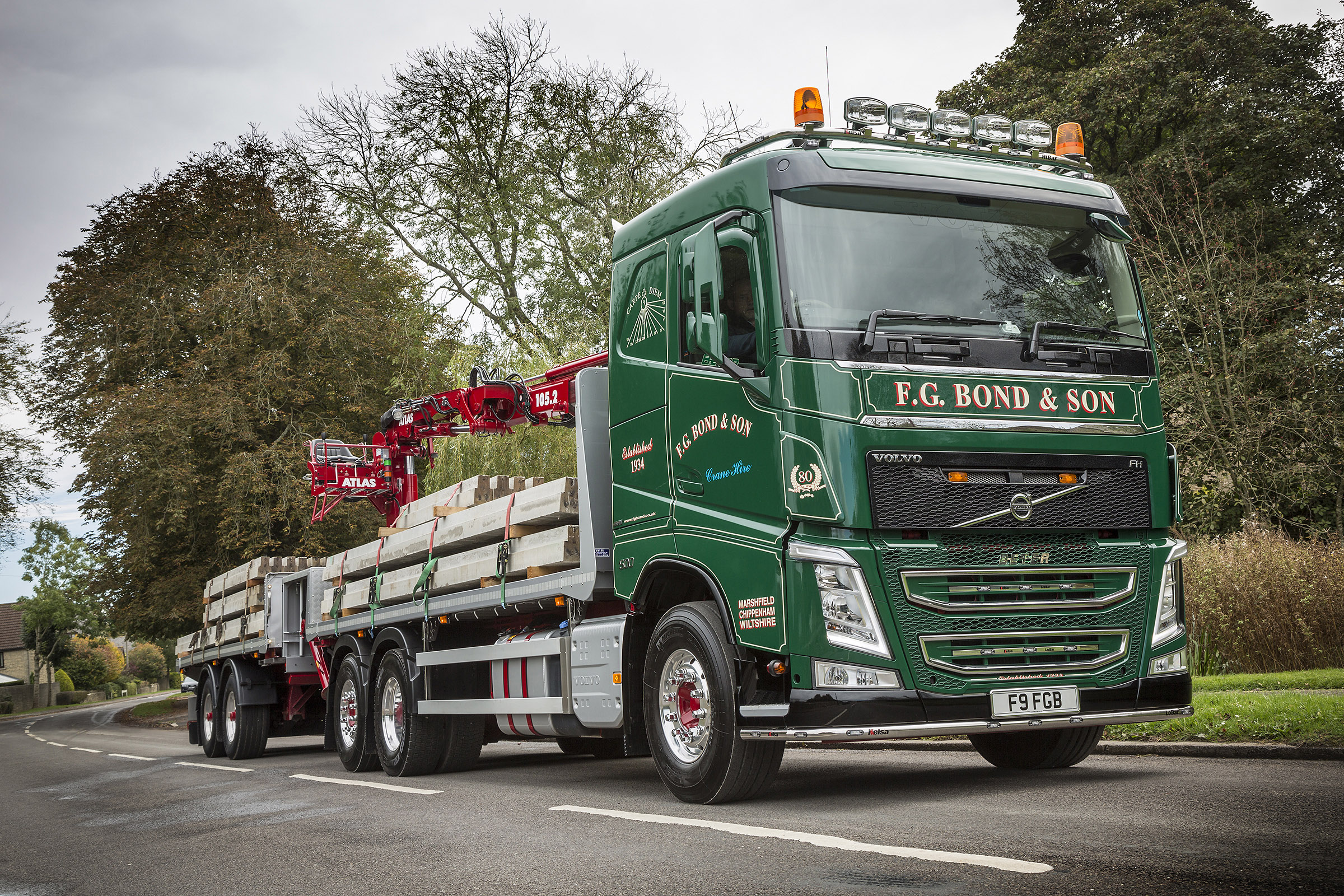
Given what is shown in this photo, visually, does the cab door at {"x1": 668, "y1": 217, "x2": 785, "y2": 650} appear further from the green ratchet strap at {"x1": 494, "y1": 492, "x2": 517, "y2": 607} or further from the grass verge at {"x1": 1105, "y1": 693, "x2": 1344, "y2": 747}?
the grass verge at {"x1": 1105, "y1": 693, "x2": 1344, "y2": 747}

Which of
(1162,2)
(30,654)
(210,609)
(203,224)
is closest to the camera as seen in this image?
(210,609)

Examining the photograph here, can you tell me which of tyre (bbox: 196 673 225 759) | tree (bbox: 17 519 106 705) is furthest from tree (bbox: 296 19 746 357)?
tree (bbox: 17 519 106 705)

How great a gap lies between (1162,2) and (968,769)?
1116 inches

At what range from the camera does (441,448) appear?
84.2 ft

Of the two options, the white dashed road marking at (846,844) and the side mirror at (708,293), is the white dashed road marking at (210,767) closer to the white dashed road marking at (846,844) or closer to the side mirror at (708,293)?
the white dashed road marking at (846,844)

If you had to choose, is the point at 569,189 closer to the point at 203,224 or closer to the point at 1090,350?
the point at 203,224

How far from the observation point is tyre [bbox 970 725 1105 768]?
7953mm

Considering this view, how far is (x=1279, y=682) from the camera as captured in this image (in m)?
12.0

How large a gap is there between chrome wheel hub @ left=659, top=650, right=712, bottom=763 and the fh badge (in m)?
1.25

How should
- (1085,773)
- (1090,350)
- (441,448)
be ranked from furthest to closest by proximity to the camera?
1. (441,448)
2. (1085,773)
3. (1090,350)

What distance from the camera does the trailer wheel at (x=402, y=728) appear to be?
10602 millimetres

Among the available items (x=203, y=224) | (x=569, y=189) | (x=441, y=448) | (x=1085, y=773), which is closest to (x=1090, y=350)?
(x=1085, y=773)

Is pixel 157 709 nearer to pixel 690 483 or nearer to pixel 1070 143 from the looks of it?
pixel 690 483

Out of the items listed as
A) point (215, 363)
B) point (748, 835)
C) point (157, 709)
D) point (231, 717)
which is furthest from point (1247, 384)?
point (157, 709)
